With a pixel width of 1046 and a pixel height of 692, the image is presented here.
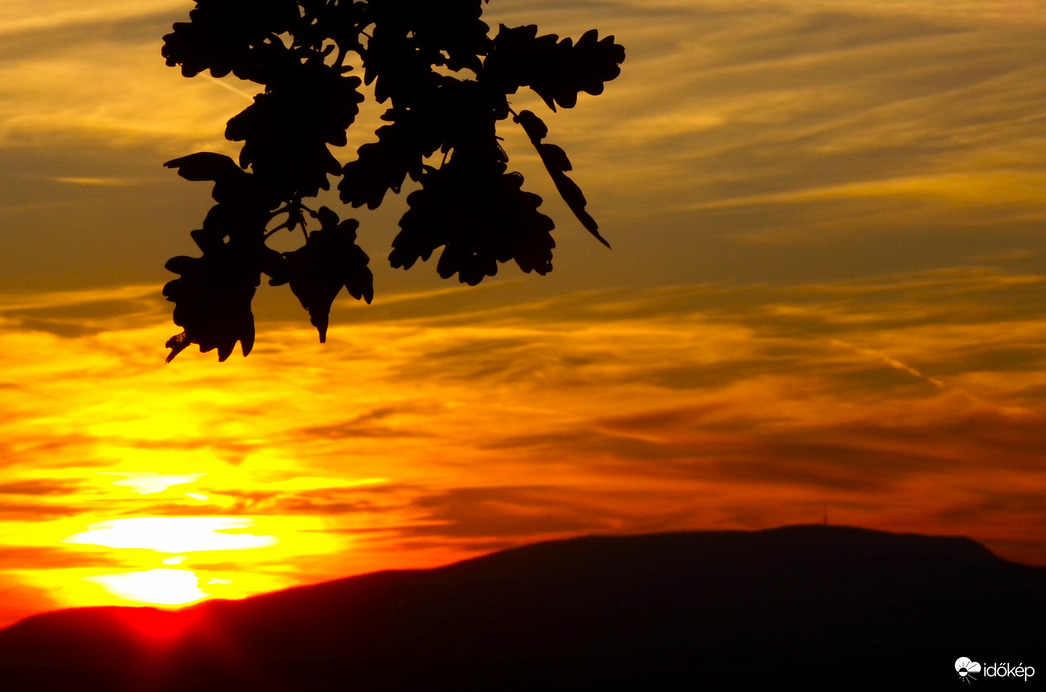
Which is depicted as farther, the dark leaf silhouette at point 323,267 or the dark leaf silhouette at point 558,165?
the dark leaf silhouette at point 323,267

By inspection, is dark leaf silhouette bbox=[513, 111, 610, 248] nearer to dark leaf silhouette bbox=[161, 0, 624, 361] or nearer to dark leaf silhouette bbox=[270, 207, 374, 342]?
dark leaf silhouette bbox=[161, 0, 624, 361]

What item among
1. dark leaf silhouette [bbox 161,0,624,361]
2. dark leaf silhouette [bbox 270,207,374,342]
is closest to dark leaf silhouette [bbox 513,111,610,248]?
dark leaf silhouette [bbox 161,0,624,361]

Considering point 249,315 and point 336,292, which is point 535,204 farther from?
point 249,315

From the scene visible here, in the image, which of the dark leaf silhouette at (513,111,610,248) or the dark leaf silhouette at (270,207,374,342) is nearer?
the dark leaf silhouette at (513,111,610,248)

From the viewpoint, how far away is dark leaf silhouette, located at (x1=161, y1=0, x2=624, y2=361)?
5758 mm

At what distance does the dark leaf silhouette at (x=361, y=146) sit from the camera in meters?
5.76

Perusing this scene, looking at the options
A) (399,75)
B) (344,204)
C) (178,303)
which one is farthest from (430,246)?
(178,303)

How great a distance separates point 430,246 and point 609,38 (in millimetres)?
1410

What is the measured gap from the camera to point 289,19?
5965 mm

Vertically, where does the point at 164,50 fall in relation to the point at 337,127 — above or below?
above

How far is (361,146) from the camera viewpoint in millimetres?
5914

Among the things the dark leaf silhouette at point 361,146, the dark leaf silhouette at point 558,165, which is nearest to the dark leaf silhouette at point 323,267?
the dark leaf silhouette at point 361,146

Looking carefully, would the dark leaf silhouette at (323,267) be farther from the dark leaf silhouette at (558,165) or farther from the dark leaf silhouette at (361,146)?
the dark leaf silhouette at (558,165)

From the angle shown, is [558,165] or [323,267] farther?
[323,267]
